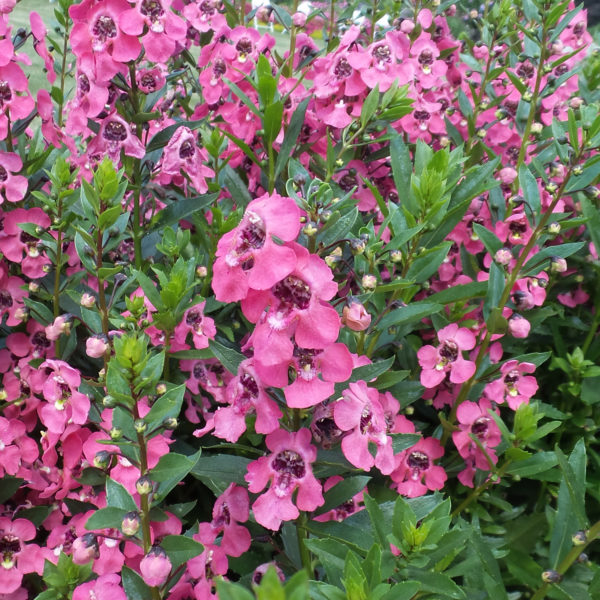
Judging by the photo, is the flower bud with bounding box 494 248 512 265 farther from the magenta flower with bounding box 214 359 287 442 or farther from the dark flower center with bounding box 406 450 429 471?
the magenta flower with bounding box 214 359 287 442

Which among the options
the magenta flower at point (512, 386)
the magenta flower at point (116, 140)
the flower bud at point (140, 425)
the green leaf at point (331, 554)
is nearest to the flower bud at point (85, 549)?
the flower bud at point (140, 425)

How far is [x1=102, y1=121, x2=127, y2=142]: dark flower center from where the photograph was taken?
4.98ft

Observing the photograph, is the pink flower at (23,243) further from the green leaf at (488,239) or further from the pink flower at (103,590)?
the green leaf at (488,239)

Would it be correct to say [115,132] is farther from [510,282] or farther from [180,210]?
[510,282]

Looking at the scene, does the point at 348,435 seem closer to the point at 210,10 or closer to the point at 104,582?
the point at 104,582

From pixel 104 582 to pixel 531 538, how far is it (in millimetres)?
1298

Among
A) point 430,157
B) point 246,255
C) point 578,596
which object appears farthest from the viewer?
point 430,157

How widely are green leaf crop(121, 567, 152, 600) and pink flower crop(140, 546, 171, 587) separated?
113mm

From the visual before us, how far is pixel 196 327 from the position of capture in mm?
1454

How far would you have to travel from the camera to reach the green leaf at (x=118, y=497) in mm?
1052

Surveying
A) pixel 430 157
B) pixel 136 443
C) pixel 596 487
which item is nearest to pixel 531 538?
pixel 596 487

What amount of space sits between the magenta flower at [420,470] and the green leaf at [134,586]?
67 centimetres

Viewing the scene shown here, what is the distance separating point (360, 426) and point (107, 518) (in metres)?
0.47

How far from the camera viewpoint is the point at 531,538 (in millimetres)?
1772
